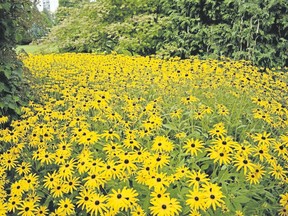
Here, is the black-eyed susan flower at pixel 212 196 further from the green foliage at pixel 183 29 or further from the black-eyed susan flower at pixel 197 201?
the green foliage at pixel 183 29

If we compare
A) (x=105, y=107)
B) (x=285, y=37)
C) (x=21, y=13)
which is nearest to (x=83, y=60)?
(x=21, y=13)

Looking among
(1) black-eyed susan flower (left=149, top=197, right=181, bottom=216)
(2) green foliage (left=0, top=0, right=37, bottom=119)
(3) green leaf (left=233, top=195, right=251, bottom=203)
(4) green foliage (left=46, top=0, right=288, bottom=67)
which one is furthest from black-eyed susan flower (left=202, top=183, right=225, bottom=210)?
(4) green foliage (left=46, top=0, right=288, bottom=67)

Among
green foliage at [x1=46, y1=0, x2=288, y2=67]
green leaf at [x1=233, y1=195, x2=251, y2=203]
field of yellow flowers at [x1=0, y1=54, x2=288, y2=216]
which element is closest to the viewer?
field of yellow flowers at [x1=0, y1=54, x2=288, y2=216]

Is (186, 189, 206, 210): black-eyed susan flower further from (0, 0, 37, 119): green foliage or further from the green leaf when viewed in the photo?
(0, 0, 37, 119): green foliage

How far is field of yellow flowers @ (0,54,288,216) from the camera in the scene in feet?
5.00

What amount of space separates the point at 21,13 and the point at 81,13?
221 inches

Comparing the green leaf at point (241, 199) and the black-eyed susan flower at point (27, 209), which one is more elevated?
the black-eyed susan flower at point (27, 209)

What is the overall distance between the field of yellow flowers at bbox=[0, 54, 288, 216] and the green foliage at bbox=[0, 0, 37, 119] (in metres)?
0.25

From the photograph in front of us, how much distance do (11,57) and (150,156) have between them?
203 centimetres

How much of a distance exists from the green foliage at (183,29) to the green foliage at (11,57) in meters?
3.40

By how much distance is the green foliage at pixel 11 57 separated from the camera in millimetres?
2949

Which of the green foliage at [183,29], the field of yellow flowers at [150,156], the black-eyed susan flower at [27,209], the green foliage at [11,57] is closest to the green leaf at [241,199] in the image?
the field of yellow flowers at [150,156]

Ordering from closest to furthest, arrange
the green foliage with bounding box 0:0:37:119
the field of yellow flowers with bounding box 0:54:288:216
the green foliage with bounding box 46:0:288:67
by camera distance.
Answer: the field of yellow flowers with bounding box 0:54:288:216, the green foliage with bounding box 0:0:37:119, the green foliage with bounding box 46:0:288:67

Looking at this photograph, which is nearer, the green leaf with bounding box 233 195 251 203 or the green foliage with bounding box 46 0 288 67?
the green leaf with bounding box 233 195 251 203
